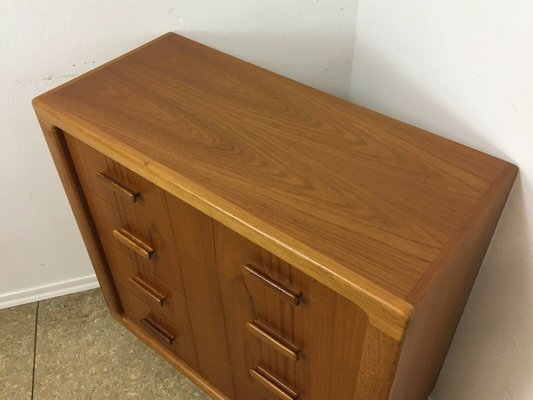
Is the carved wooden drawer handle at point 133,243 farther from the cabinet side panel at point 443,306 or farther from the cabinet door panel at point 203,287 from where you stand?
the cabinet side panel at point 443,306

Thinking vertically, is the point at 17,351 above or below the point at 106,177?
below

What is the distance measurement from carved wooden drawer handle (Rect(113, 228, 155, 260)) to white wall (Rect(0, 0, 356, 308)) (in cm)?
38

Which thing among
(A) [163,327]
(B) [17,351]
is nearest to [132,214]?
(A) [163,327]

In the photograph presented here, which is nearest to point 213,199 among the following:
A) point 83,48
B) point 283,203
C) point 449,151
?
point 283,203

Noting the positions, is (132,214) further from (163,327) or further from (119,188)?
(163,327)

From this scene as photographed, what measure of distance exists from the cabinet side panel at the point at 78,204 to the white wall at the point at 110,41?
22 centimetres

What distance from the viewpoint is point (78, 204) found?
3.75 feet

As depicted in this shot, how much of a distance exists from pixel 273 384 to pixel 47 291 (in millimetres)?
923

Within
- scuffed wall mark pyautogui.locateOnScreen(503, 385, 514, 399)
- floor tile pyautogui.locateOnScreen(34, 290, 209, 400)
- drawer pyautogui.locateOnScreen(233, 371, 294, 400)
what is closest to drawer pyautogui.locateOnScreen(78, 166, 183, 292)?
drawer pyautogui.locateOnScreen(233, 371, 294, 400)

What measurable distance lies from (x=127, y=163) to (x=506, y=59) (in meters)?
0.63

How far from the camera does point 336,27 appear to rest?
3.95 ft

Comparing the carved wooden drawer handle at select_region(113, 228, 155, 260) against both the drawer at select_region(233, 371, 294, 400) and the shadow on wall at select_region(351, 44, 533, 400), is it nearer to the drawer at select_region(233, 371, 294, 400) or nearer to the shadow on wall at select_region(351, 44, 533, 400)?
the drawer at select_region(233, 371, 294, 400)

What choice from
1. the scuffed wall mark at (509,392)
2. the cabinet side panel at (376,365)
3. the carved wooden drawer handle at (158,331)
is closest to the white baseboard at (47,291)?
the carved wooden drawer handle at (158,331)

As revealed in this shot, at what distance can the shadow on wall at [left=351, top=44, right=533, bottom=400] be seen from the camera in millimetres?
867
